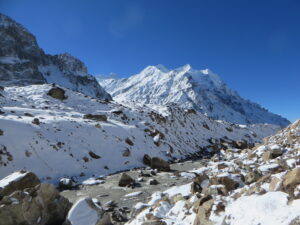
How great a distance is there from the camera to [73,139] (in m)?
28.5

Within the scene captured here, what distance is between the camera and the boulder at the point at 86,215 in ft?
33.1

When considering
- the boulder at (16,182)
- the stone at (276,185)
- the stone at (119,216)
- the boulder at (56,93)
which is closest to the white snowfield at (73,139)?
the boulder at (56,93)

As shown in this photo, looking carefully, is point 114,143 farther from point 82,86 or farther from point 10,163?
point 82,86

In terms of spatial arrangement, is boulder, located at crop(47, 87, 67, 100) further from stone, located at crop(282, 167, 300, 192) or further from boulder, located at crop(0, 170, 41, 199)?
stone, located at crop(282, 167, 300, 192)

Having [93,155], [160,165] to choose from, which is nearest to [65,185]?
[93,155]

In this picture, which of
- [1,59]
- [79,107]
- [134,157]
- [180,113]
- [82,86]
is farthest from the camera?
[82,86]

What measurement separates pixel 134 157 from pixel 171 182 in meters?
11.7

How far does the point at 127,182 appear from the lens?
65.5 ft

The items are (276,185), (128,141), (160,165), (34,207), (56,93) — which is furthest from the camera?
(56,93)

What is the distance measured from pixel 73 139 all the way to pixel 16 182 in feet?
51.7

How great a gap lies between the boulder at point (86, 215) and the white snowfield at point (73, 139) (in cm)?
1186

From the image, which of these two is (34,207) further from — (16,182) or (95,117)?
(95,117)

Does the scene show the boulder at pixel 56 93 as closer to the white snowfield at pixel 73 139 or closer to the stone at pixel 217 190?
the white snowfield at pixel 73 139

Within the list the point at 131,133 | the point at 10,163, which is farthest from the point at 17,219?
the point at 131,133
